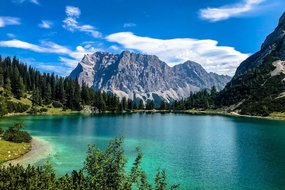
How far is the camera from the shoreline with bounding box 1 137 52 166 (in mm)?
59156

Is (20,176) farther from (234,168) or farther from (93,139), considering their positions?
(93,139)

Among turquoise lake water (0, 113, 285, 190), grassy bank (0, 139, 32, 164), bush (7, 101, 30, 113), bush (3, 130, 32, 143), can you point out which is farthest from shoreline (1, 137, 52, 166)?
bush (7, 101, 30, 113)

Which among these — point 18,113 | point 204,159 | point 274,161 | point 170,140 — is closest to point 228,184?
point 204,159

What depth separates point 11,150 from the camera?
65750 mm

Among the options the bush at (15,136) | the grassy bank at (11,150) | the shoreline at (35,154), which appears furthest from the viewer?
the bush at (15,136)

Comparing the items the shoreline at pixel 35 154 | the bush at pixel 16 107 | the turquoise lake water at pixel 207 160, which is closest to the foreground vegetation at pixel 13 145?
the shoreline at pixel 35 154

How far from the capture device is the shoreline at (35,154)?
5916 centimetres

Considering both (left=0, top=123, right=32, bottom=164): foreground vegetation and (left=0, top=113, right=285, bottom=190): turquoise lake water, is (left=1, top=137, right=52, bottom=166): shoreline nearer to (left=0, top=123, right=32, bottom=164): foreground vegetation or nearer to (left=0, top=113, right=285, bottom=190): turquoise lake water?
(left=0, top=123, right=32, bottom=164): foreground vegetation

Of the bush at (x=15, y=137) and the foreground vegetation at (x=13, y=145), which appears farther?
the bush at (x=15, y=137)

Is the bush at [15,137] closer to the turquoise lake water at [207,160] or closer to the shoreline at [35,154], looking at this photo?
the shoreline at [35,154]

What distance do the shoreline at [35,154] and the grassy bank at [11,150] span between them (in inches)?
39.2

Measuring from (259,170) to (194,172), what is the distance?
44.4ft

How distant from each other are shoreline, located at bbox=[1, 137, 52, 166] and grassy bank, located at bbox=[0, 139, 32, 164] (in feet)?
3.27

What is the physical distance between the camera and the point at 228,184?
50.2m
